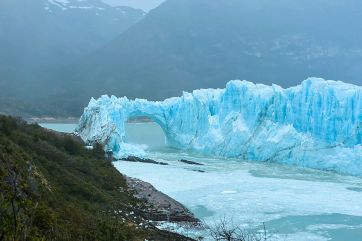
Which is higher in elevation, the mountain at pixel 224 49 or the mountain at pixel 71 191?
the mountain at pixel 224 49

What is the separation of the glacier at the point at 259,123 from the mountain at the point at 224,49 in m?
31.0

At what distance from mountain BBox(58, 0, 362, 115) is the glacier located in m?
31.0

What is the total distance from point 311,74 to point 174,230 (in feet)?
179

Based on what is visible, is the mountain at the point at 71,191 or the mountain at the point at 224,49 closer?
the mountain at the point at 71,191

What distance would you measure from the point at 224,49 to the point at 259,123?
152 feet

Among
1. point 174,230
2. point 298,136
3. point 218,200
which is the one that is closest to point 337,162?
point 298,136

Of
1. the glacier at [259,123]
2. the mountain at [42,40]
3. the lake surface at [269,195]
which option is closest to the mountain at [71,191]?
the lake surface at [269,195]

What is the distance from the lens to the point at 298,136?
19.2m

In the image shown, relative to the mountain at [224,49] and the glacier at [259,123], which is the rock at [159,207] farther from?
the mountain at [224,49]

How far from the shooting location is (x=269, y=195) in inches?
498

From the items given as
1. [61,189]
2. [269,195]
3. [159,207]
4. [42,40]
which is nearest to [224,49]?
[42,40]

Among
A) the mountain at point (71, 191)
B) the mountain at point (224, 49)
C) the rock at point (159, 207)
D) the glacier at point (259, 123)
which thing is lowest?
the rock at point (159, 207)

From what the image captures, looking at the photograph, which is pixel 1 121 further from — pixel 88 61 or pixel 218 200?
pixel 88 61

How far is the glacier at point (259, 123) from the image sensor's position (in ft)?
60.0
